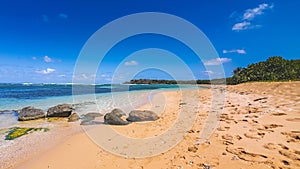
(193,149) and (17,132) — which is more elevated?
(193,149)

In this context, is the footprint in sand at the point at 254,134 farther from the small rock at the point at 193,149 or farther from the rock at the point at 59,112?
the rock at the point at 59,112

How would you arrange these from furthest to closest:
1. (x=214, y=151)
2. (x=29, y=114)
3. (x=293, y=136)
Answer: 1. (x=29, y=114)
2. (x=293, y=136)
3. (x=214, y=151)

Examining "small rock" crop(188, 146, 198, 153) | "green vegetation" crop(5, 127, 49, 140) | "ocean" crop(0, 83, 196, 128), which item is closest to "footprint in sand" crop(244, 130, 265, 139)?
"small rock" crop(188, 146, 198, 153)

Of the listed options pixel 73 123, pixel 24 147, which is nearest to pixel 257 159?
pixel 24 147

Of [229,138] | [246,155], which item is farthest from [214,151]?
[229,138]

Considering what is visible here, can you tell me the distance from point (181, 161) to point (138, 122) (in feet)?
13.7

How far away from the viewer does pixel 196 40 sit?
418 inches

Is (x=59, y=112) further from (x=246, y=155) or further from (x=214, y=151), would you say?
(x=246, y=155)

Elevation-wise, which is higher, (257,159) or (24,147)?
(257,159)

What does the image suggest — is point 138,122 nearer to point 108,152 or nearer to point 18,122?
point 108,152

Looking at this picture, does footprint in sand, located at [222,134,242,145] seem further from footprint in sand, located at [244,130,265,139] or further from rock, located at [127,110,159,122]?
rock, located at [127,110,159,122]

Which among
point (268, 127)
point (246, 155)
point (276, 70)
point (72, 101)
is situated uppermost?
point (276, 70)

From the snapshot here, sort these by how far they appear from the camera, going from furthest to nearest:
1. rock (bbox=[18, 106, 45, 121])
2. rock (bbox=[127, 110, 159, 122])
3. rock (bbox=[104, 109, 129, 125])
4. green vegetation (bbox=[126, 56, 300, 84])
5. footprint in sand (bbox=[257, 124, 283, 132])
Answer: green vegetation (bbox=[126, 56, 300, 84]), rock (bbox=[18, 106, 45, 121]), rock (bbox=[127, 110, 159, 122]), rock (bbox=[104, 109, 129, 125]), footprint in sand (bbox=[257, 124, 283, 132])

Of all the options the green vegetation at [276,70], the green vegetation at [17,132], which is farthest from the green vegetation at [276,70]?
the green vegetation at [17,132]
